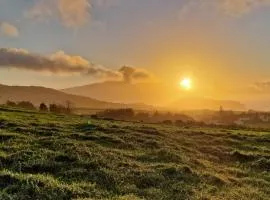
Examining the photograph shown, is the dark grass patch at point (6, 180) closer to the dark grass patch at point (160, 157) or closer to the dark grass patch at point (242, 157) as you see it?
the dark grass patch at point (160, 157)

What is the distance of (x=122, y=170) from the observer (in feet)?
77.6

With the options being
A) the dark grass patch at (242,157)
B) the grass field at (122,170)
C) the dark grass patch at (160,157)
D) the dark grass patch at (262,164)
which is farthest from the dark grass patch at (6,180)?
the dark grass patch at (242,157)

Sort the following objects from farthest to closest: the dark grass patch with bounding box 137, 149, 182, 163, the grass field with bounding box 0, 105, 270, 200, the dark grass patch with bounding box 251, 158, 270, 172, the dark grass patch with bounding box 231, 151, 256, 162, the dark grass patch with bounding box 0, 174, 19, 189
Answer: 1. the dark grass patch with bounding box 231, 151, 256, 162
2. the dark grass patch with bounding box 251, 158, 270, 172
3. the dark grass patch with bounding box 137, 149, 182, 163
4. the grass field with bounding box 0, 105, 270, 200
5. the dark grass patch with bounding box 0, 174, 19, 189

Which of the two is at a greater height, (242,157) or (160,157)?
(160,157)

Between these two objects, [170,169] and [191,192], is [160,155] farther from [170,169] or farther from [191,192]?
[191,192]

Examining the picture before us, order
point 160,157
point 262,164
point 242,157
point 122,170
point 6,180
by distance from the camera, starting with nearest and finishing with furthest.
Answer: point 6,180, point 122,170, point 160,157, point 262,164, point 242,157

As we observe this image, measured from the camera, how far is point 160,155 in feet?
100

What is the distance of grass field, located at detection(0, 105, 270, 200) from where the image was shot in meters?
19.0

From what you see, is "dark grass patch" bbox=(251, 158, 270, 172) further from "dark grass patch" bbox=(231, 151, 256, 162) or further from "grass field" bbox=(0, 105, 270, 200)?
"dark grass patch" bbox=(231, 151, 256, 162)

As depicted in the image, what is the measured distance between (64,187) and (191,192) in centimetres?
597

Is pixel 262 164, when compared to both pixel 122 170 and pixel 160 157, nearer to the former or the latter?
pixel 160 157

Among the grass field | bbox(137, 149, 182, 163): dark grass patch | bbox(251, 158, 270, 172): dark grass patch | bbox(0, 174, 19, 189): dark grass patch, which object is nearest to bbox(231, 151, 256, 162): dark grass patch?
the grass field

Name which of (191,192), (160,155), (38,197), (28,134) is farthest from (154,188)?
(28,134)

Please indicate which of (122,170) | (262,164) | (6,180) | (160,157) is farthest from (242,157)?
(6,180)
